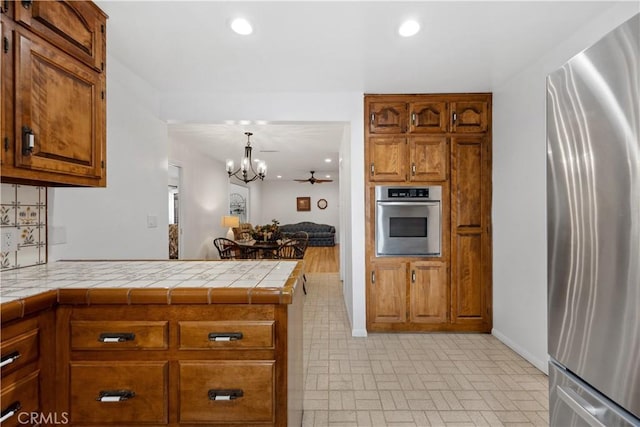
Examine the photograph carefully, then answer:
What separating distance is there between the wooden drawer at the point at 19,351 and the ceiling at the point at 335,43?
179 cm

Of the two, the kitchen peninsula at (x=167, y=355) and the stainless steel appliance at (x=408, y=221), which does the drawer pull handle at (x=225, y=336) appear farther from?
the stainless steel appliance at (x=408, y=221)

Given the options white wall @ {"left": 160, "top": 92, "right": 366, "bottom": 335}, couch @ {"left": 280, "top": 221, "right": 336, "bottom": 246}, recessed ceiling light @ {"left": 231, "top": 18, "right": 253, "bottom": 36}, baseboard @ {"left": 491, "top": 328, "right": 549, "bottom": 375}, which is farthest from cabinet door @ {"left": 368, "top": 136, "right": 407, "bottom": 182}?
couch @ {"left": 280, "top": 221, "right": 336, "bottom": 246}

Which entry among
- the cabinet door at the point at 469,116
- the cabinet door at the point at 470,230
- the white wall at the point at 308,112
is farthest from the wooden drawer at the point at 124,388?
the cabinet door at the point at 469,116

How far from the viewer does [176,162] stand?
4.90 m

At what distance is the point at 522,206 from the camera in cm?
267

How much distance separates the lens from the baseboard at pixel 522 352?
239cm

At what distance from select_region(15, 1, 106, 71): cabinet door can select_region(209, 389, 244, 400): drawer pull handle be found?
5.70ft

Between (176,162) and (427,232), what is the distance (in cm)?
393

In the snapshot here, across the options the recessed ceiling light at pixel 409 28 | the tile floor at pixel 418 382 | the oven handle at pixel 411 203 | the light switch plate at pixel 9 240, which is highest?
the recessed ceiling light at pixel 409 28

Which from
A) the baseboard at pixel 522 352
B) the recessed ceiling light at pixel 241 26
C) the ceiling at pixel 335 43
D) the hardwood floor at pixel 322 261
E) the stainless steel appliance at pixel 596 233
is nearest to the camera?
the stainless steel appliance at pixel 596 233

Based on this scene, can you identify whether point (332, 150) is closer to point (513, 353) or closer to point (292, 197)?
point (513, 353)

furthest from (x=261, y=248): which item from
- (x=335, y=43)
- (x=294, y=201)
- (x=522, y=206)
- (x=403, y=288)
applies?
(x=294, y=201)

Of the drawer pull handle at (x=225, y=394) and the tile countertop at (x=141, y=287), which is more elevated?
the tile countertop at (x=141, y=287)

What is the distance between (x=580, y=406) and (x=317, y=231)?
10342mm
